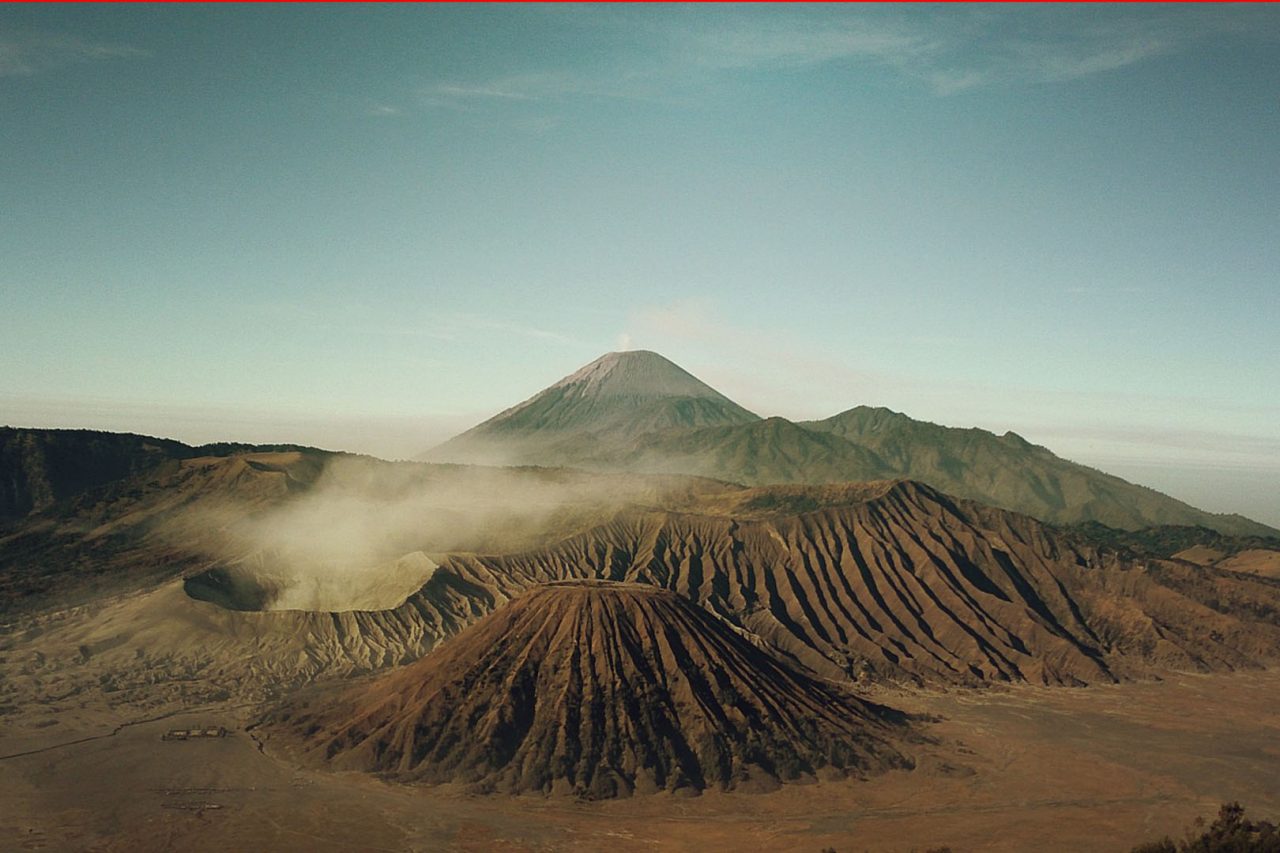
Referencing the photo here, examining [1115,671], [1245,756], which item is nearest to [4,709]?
[1245,756]

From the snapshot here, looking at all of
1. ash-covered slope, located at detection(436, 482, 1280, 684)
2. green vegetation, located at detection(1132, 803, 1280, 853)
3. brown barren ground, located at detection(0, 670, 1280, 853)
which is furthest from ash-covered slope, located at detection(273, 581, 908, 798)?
ash-covered slope, located at detection(436, 482, 1280, 684)

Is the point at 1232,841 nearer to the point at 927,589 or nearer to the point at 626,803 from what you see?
the point at 626,803

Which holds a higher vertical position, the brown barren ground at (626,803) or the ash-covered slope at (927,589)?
the ash-covered slope at (927,589)

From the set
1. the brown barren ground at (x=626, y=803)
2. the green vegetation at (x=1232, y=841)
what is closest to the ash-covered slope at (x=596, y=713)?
the brown barren ground at (x=626, y=803)

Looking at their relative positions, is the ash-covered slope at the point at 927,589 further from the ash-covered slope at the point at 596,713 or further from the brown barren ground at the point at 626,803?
the ash-covered slope at the point at 596,713

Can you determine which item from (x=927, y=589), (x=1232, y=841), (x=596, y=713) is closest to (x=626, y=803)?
(x=596, y=713)

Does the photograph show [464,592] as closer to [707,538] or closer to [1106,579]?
[707,538]

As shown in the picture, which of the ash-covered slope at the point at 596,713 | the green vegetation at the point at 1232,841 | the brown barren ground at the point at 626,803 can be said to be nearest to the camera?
the green vegetation at the point at 1232,841
